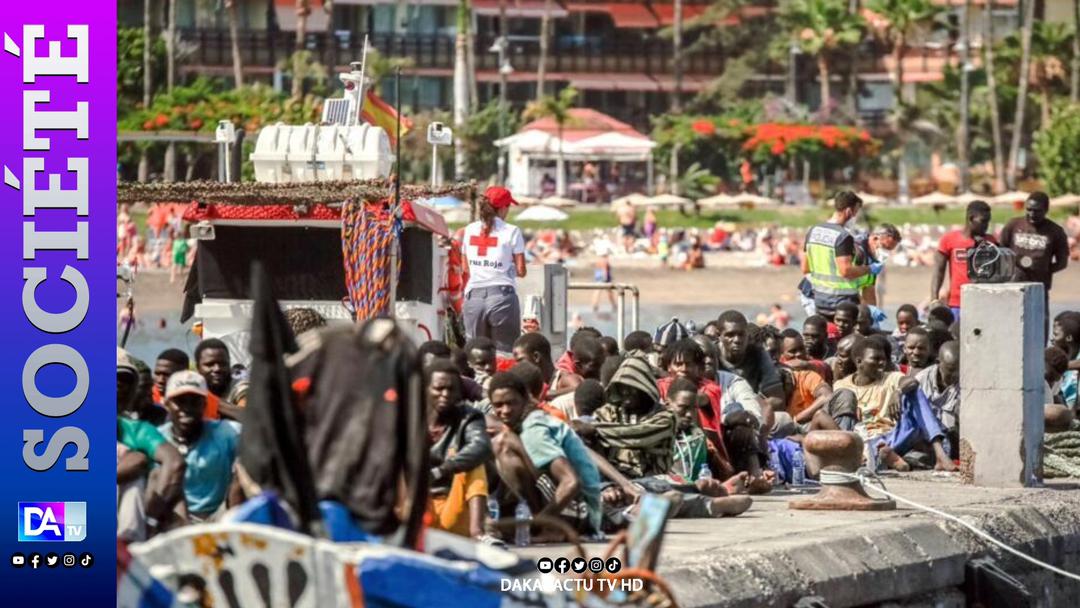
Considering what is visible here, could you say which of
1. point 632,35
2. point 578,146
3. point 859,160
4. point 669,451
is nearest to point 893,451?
point 669,451

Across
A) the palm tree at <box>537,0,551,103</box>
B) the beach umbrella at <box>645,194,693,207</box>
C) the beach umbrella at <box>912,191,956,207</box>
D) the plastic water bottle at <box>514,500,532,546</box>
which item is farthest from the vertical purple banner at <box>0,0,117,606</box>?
the palm tree at <box>537,0,551,103</box>

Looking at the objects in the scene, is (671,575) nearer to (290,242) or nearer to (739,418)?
(739,418)

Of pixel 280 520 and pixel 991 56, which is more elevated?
pixel 991 56

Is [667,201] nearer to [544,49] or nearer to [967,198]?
[967,198]

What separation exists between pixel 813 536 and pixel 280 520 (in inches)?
166

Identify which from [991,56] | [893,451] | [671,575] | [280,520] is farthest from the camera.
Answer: [991,56]

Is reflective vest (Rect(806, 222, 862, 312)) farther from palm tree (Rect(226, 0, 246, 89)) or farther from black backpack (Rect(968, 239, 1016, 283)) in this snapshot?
palm tree (Rect(226, 0, 246, 89))

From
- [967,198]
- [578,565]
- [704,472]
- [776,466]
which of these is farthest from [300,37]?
[578,565]

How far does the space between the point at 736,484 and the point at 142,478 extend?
14.3 ft

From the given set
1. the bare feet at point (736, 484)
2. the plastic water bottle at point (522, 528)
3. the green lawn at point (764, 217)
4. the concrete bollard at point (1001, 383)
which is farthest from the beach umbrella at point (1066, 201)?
the plastic water bottle at point (522, 528)

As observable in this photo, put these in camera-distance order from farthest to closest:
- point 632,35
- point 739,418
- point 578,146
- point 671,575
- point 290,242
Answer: point 632,35 → point 578,146 → point 290,242 → point 739,418 → point 671,575

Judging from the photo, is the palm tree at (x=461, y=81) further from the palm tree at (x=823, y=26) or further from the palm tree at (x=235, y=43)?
the palm tree at (x=823, y=26)

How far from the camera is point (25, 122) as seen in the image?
909 centimetres

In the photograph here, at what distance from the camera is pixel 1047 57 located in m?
88.7
